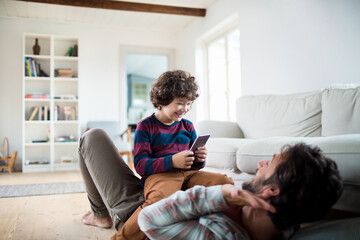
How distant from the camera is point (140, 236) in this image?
1.07m

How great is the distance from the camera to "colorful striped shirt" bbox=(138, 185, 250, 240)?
853 mm

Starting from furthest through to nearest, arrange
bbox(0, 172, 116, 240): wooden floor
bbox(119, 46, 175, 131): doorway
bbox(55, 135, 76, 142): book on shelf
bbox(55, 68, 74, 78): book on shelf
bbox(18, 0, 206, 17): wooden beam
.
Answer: bbox(119, 46, 175, 131): doorway
bbox(55, 68, 74, 78): book on shelf
bbox(55, 135, 76, 142): book on shelf
bbox(18, 0, 206, 17): wooden beam
bbox(0, 172, 116, 240): wooden floor

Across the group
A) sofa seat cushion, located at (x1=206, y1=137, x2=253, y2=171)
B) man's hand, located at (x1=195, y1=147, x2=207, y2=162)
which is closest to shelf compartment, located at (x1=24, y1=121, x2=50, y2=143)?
sofa seat cushion, located at (x1=206, y1=137, x2=253, y2=171)

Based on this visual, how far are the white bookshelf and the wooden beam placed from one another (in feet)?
2.87

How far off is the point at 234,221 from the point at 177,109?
0.56 m

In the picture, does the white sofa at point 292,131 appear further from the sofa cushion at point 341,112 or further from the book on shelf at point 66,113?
the book on shelf at point 66,113

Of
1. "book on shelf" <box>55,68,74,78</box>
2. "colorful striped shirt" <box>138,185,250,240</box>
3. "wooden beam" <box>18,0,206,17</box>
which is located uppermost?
"wooden beam" <box>18,0,206,17</box>

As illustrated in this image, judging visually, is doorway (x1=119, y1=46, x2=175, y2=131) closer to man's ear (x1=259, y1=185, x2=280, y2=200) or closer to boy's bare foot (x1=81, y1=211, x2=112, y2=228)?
boy's bare foot (x1=81, y1=211, x2=112, y2=228)

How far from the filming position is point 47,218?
2.03 m

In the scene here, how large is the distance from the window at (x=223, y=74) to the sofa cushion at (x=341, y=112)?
2.15 metres

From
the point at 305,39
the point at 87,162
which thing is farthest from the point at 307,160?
the point at 305,39

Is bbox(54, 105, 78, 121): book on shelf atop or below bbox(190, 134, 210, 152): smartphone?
atop

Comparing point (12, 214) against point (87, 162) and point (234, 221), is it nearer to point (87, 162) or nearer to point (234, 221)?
point (87, 162)

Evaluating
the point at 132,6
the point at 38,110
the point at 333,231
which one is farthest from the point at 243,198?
the point at 38,110
